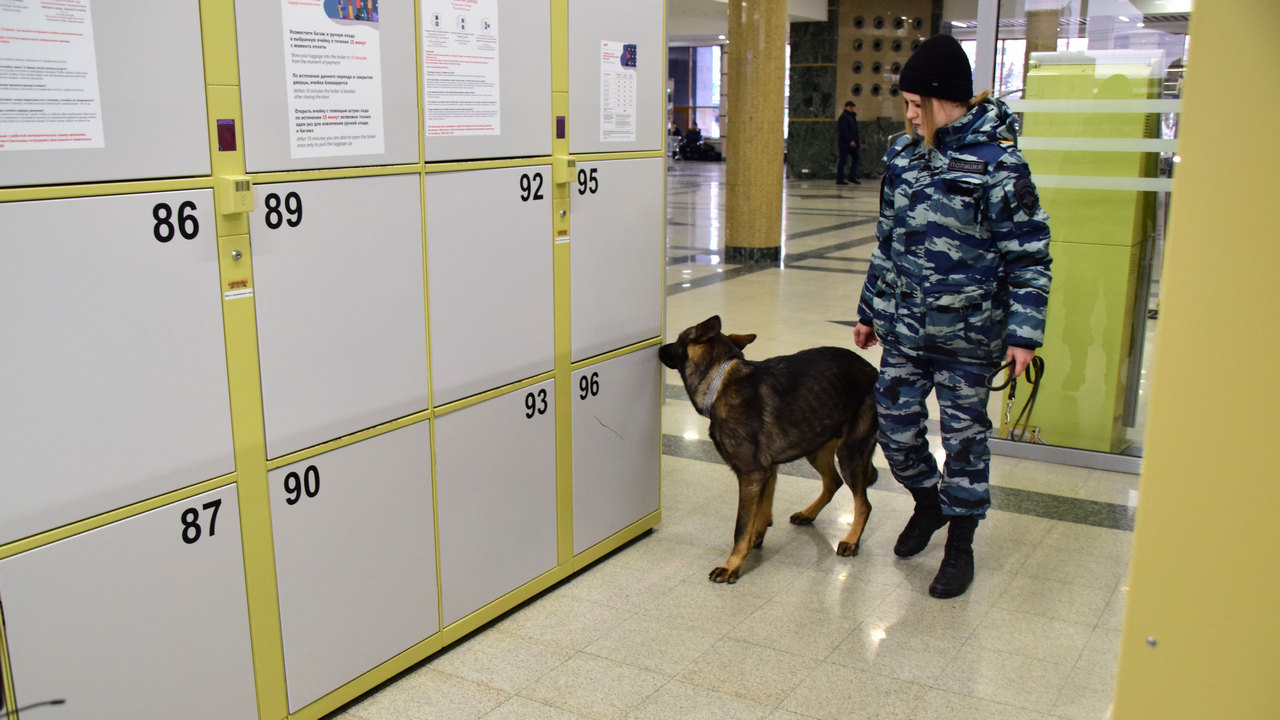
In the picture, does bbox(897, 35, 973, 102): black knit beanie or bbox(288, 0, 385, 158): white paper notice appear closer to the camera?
bbox(288, 0, 385, 158): white paper notice

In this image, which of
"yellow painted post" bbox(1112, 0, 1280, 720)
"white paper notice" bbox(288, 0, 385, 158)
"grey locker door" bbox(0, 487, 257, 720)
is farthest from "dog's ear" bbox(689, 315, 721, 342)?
"yellow painted post" bbox(1112, 0, 1280, 720)

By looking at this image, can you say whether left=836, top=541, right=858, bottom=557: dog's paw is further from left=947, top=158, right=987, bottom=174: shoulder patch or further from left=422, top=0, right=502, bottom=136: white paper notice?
left=422, top=0, right=502, bottom=136: white paper notice

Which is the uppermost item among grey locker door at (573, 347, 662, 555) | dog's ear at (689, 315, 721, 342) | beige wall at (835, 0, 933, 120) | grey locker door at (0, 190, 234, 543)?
beige wall at (835, 0, 933, 120)

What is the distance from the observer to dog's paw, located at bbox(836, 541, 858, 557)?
3982 millimetres

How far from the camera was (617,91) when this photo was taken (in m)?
3.70

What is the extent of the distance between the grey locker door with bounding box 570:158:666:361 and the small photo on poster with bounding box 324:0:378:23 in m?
1.03

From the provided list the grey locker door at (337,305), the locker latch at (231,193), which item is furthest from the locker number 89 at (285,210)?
the locker latch at (231,193)

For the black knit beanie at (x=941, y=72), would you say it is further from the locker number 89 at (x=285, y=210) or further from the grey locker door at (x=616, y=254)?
the locker number 89 at (x=285, y=210)

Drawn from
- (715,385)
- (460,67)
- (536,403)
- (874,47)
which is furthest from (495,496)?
(874,47)

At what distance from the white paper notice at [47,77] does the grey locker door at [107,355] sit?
0.13 meters

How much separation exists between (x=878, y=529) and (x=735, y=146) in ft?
25.3

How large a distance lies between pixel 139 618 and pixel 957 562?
2653 mm

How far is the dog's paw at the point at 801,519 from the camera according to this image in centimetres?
432

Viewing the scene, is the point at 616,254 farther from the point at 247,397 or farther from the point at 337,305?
the point at 247,397
